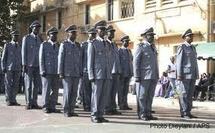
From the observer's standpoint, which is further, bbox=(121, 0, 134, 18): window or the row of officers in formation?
bbox=(121, 0, 134, 18): window

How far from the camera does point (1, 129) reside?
11156 millimetres

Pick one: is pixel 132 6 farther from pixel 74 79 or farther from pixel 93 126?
pixel 93 126

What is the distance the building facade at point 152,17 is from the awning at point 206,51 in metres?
1.15

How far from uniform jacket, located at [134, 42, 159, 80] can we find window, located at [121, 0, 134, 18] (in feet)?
56.8

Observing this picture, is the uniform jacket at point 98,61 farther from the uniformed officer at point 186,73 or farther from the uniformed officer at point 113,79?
the uniformed officer at point 186,73

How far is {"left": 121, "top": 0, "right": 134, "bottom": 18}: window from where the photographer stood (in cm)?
3065

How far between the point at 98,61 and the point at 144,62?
1295 mm

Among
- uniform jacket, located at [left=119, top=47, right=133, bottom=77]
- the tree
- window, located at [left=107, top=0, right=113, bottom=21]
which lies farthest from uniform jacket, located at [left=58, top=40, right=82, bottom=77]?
the tree

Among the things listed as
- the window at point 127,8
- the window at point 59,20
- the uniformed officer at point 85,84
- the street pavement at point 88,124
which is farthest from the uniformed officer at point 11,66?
the window at point 59,20

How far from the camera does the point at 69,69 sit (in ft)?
45.3

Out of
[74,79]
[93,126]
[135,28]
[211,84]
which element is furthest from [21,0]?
[93,126]

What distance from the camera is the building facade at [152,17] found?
25.0 metres

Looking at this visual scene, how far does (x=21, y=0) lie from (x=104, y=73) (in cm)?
2733

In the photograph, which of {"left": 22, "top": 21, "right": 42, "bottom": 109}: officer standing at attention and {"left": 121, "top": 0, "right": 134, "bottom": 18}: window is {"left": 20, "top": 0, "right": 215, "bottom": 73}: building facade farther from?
{"left": 22, "top": 21, "right": 42, "bottom": 109}: officer standing at attention
